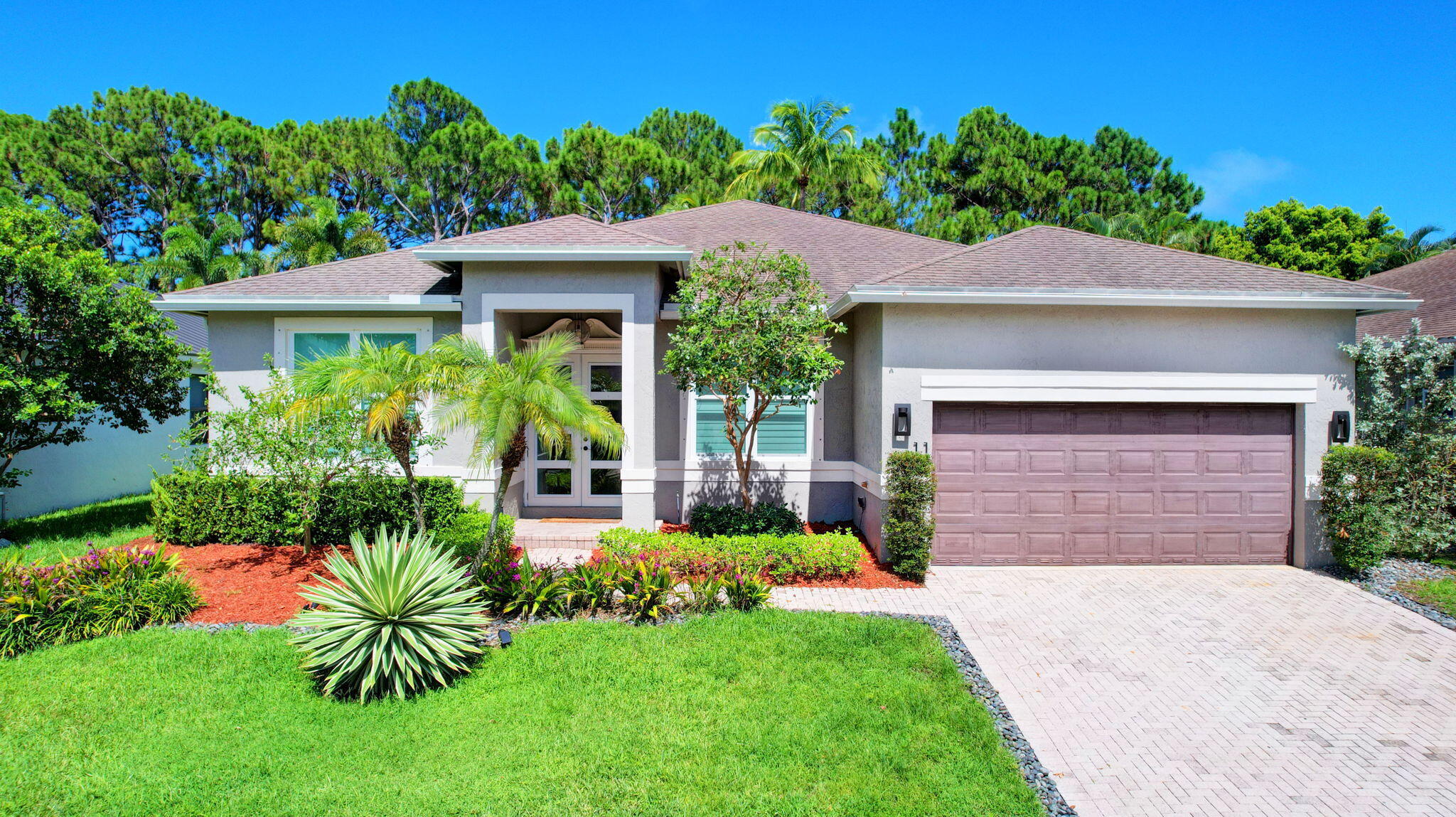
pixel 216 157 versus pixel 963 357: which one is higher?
pixel 216 157

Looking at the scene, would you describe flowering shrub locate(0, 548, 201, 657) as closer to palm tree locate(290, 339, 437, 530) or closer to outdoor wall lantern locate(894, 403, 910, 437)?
palm tree locate(290, 339, 437, 530)

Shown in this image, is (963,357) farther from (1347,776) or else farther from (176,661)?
(176,661)

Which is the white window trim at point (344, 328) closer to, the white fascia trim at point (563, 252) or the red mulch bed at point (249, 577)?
the white fascia trim at point (563, 252)

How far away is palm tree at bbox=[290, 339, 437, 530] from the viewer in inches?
252

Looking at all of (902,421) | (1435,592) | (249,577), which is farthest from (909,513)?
(249,577)

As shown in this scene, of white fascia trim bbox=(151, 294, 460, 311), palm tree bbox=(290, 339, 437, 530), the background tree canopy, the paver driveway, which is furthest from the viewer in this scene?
the background tree canopy

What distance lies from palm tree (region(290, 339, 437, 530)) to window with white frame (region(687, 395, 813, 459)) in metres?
4.56

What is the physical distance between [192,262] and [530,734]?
25247 millimetres

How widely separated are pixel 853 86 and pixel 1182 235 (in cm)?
1282

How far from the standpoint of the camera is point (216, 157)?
2483cm

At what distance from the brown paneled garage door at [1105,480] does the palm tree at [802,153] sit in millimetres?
13201

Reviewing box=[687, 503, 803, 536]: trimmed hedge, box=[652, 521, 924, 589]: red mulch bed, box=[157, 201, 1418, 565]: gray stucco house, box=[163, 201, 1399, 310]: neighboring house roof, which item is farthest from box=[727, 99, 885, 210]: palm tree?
box=[652, 521, 924, 589]: red mulch bed

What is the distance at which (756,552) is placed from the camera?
26.6ft

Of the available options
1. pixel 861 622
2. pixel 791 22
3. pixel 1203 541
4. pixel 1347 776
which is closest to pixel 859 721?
pixel 861 622
